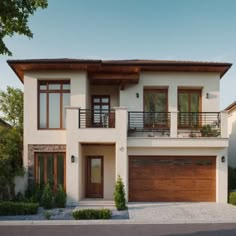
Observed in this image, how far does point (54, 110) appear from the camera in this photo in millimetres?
14180

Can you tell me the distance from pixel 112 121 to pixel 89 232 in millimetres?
7069

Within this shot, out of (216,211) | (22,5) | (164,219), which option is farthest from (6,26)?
(216,211)

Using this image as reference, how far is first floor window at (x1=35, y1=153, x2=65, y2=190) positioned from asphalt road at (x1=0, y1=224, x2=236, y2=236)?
14.0ft

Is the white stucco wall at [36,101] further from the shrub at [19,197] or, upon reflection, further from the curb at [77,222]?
the curb at [77,222]

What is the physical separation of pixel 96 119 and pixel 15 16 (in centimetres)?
921

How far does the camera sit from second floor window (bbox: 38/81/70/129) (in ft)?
46.3

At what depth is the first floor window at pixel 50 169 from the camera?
44.6 feet

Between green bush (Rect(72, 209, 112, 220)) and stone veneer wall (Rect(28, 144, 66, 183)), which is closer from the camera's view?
green bush (Rect(72, 209, 112, 220))

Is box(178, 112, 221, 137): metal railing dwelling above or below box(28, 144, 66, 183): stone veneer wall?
above

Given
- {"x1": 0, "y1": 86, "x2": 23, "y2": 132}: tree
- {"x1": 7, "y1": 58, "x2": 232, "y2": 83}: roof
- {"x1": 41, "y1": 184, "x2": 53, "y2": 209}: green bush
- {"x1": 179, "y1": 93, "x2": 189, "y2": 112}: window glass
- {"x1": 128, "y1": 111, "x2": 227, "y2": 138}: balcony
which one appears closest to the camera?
{"x1": 41, "y1": 184, "x2": 53, "y2": 209}: green bush

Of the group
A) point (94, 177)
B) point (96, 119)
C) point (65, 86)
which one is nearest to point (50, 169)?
point (94, 177)

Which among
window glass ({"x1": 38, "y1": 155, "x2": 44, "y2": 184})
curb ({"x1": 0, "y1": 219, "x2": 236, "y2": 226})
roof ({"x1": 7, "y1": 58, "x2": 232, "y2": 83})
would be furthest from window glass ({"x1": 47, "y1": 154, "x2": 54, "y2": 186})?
roof ({"x1": 7, "y1": 58, "x2": 232, "y2": 83})

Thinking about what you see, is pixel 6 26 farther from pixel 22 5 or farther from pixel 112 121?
pixel 112 121

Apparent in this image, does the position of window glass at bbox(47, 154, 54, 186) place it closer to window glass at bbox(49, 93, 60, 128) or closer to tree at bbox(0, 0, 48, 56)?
window glass at bbox(49, 93, 60, 128)
